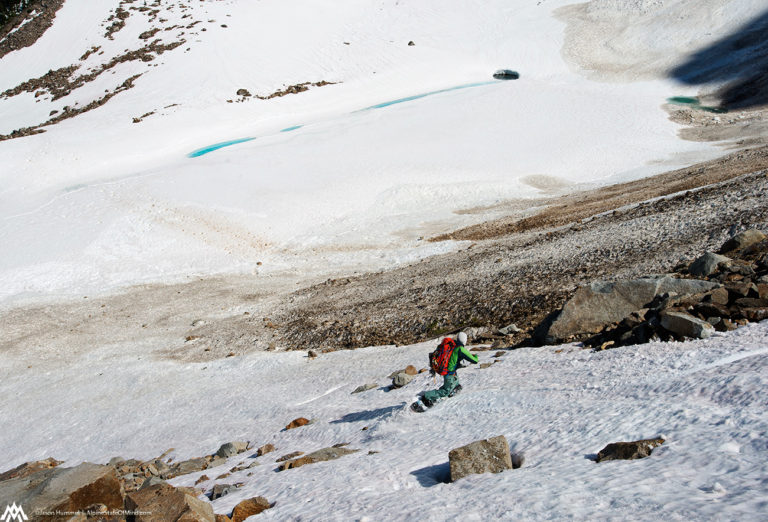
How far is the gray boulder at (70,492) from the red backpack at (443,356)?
5073 mm

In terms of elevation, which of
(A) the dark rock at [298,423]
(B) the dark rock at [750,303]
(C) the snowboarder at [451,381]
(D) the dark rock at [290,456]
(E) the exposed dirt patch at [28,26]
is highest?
(E) the exposed dirt patch at [28,26]

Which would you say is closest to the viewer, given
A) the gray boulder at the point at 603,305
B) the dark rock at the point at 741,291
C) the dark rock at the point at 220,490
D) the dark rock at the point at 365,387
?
the dark rock at the point at 220,490

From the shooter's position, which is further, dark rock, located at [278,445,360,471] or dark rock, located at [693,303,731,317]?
dark rock, located at [693,303,731,317]

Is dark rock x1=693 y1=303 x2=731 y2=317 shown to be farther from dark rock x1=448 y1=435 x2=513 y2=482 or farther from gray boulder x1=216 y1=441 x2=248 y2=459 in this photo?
gray boulder x1=216 y1=441 x2=248 y2=459

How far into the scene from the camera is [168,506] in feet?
20.0

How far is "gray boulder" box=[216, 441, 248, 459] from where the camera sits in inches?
403

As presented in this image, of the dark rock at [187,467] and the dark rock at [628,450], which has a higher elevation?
the dark rock at [628,450]

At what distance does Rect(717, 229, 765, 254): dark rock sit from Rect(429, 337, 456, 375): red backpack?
7.87m

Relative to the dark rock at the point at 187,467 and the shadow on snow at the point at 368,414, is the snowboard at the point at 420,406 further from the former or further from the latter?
the dark rock at the point at 187,467

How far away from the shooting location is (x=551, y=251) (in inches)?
713

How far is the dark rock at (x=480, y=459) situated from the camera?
20.7ft

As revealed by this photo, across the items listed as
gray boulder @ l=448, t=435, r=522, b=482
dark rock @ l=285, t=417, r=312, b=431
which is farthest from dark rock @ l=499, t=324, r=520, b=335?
gray boulder @ l=448, t=435, r=522, b=482

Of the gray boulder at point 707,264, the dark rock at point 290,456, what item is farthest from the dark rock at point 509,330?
the dark rock at point 290,456

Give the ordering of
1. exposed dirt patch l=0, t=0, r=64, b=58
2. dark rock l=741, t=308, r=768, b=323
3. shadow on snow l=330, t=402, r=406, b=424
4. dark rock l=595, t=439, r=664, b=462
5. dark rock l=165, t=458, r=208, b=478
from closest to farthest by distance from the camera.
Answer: dark rock l=595, t=439, r=664, b=462 < dark rock l=741, t=308, r=768, b=323 < dark rock l=165, t=458, r=208, b=478 < shadow on snow l=330, t=402, r=406, b=424 < exposed dirt patch l=0, t=0, r=64, b=58
